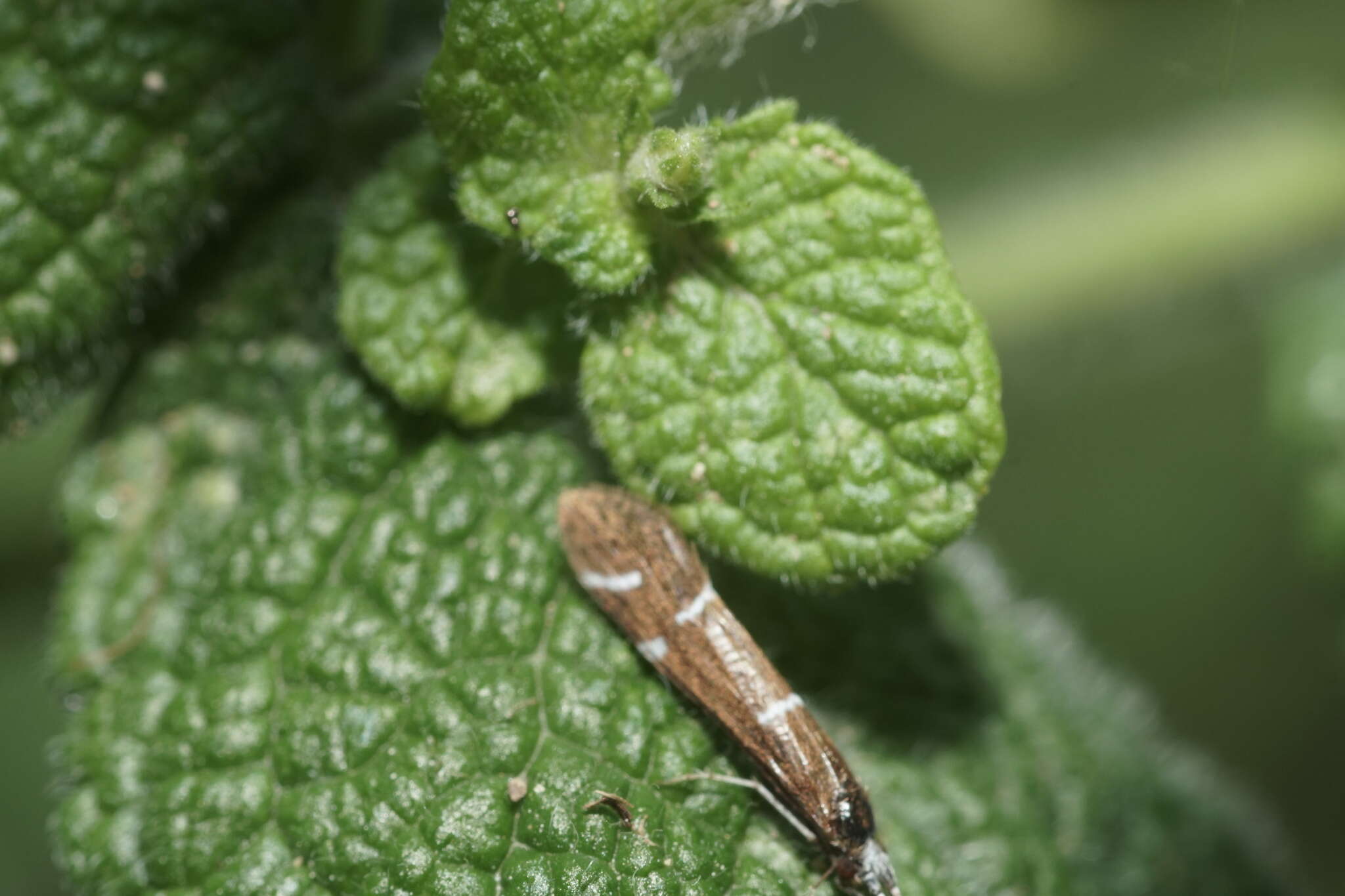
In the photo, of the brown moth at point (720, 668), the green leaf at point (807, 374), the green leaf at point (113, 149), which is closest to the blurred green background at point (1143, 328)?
the green leaf at point (113, 149)

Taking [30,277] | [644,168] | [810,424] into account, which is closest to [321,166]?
[30,277]

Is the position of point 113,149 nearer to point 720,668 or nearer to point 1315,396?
point 720,668

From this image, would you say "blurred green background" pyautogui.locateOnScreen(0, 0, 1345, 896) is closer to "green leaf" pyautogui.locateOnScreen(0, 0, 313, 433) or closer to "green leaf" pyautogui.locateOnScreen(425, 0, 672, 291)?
"green leaf" pyautogui.locateOnScreen(0, 0, 313, 433)

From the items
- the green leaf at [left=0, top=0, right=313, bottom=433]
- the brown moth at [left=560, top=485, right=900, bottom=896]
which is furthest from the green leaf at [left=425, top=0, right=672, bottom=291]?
the green leaf at [left=0, top=0, right=313, bottom=433]

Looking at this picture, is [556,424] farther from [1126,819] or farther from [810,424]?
[1126,819]

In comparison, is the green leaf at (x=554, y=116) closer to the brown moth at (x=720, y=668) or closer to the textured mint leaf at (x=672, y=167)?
the textured mint leaf at (x=672, y=167)
